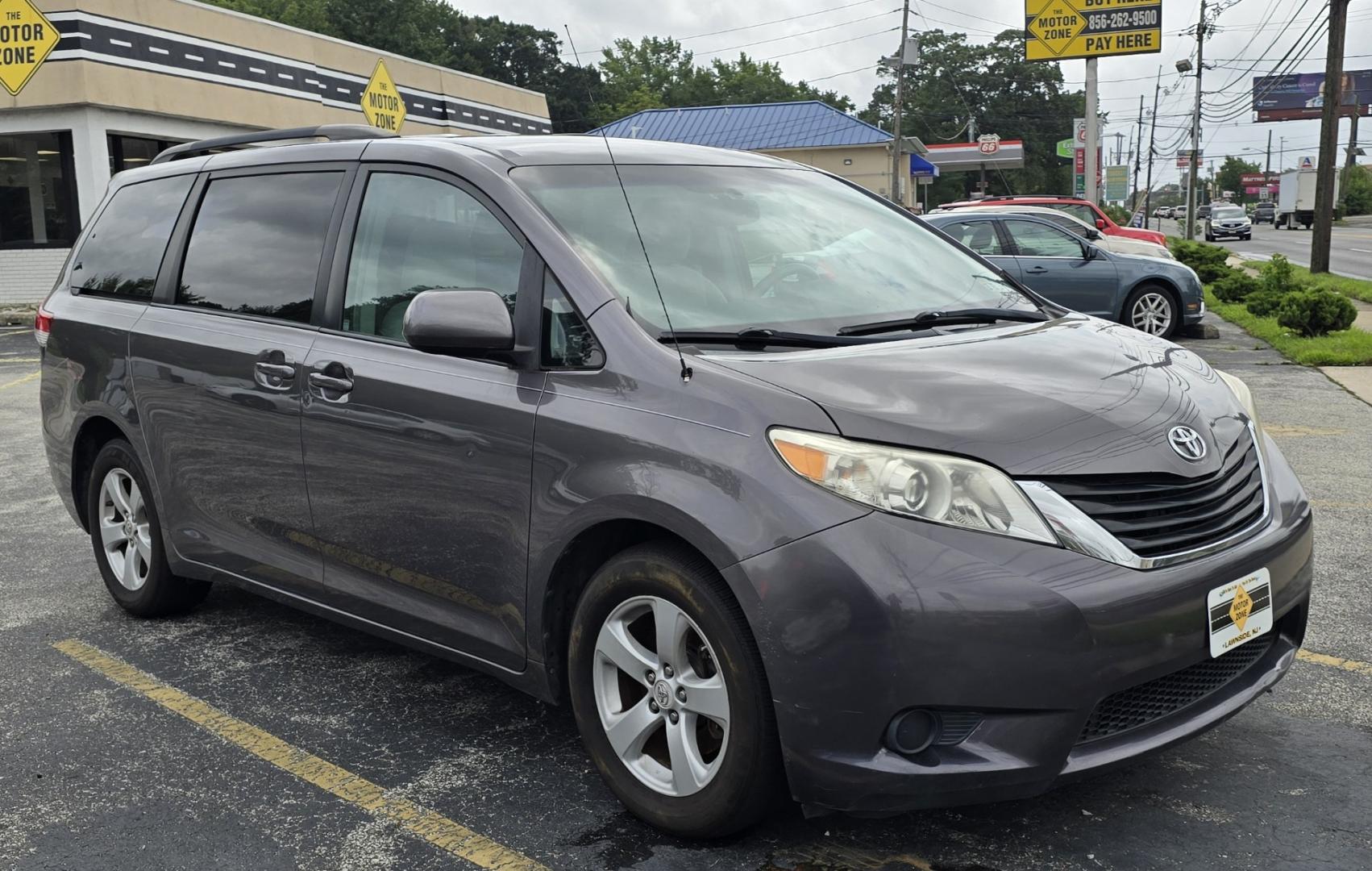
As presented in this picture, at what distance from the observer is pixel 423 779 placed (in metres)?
3.71

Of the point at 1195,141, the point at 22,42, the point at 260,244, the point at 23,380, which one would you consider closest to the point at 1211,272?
the point at 23,380

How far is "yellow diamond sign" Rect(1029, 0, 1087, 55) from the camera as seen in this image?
107 ft

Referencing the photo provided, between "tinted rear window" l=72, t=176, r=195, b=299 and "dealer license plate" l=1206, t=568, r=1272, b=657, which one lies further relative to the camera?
"tinted rear window" l=72, t=176, r=195, b=299

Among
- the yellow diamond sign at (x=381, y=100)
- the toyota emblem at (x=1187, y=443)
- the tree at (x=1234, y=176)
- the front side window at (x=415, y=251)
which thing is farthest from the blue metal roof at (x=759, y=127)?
the tree at (x=1234, y=176)

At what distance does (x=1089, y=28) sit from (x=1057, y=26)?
818 millimetres

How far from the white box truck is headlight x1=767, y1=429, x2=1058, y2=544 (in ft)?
227

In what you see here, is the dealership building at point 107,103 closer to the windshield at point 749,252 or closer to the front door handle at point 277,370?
the front door handle at point 277,370

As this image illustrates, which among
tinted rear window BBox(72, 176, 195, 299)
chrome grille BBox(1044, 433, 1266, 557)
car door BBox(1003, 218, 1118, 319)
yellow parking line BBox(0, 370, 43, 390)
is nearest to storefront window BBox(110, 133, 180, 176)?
yellow parking line BBox(0, 370, 43, 390)

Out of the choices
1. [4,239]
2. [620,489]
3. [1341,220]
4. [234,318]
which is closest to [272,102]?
[4,239]

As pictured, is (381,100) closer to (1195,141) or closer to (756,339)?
(756,339)

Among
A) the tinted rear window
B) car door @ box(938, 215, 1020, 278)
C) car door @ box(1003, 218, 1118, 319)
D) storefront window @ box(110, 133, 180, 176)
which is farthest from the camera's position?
storefront window @ box(110, 133, 180, 176)

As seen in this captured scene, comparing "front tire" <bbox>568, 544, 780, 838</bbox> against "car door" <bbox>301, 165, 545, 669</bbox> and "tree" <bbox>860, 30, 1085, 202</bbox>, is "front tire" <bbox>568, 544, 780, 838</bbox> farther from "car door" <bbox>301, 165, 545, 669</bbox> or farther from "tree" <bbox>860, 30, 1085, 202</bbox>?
"tree" <bbox>860, 30, 1085, 202</bbox>

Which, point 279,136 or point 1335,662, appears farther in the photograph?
point 279,136

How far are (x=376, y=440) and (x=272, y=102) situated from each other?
81.2 feet
